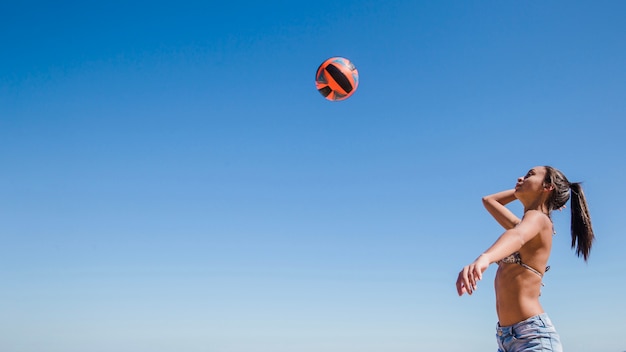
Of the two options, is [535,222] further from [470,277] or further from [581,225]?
[470,277]

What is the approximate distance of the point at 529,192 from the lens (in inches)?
203

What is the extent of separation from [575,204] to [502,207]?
3.28ft

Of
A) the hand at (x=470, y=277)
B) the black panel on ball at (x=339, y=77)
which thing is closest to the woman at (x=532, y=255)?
the hand at (x=470, y=277)

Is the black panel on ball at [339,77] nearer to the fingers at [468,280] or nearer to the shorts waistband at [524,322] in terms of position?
the shorts waistband at [524,322]

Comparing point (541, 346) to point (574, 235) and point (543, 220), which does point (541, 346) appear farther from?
point (574, 235)

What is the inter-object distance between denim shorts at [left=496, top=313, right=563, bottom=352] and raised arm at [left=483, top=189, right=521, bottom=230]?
5.47ft

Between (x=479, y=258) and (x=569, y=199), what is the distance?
7.94ft

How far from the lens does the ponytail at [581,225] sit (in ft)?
17.1

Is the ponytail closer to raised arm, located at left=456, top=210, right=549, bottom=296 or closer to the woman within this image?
the woman

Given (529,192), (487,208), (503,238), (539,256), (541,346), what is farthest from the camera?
(487,208)

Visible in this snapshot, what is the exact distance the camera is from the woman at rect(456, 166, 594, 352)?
442 centimetres

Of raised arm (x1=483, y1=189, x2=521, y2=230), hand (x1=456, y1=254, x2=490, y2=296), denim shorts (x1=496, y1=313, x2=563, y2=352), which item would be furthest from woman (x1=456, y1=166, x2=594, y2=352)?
raised arm (x1=483, y1=189, x2=521, y2=230)

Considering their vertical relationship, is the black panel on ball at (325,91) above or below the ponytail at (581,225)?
above

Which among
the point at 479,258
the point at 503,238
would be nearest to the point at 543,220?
the point at 503,238
